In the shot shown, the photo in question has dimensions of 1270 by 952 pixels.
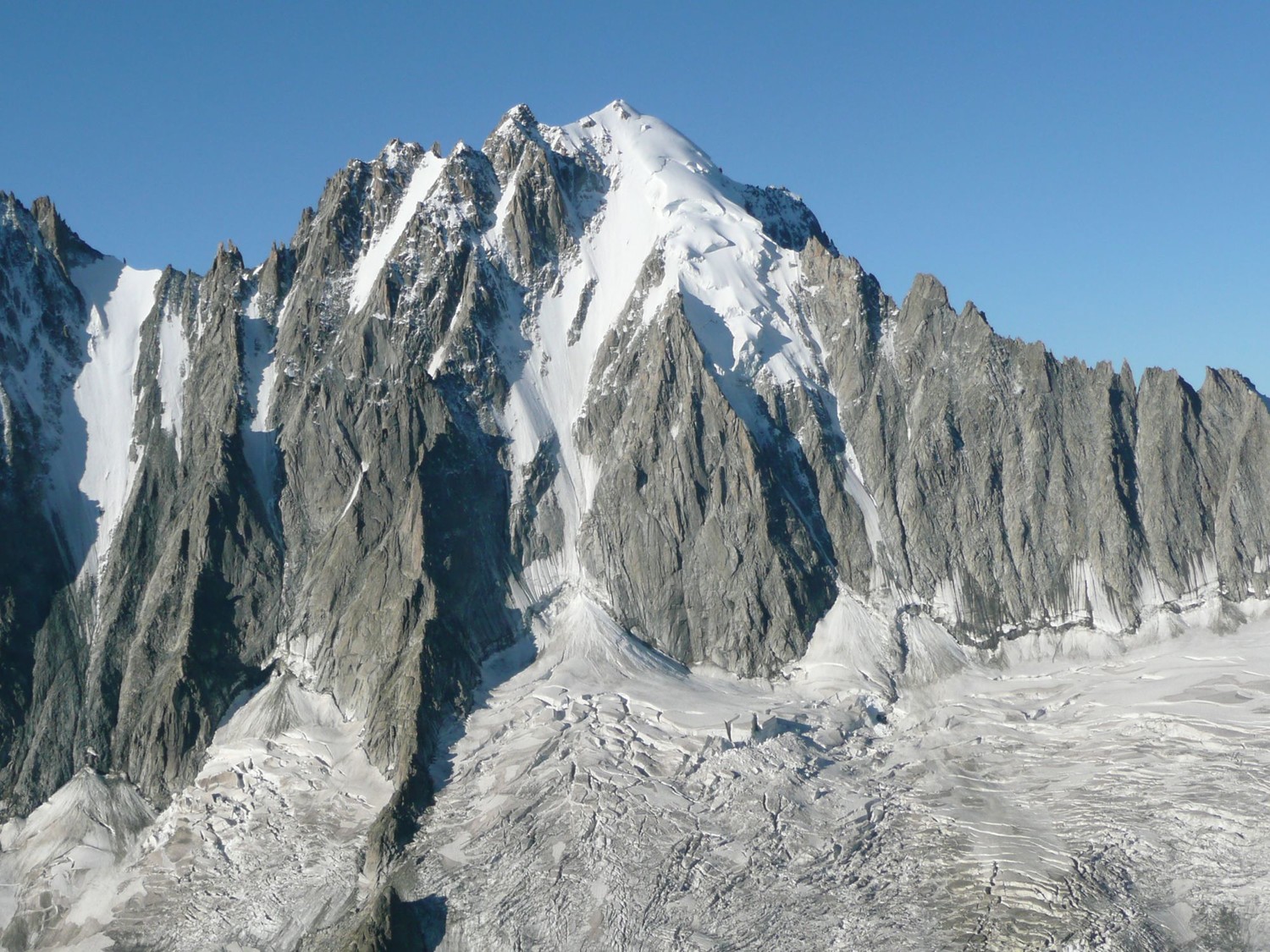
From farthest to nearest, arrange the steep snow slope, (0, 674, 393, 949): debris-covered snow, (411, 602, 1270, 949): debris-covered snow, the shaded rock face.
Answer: the steep snow slope < the shaded rock face < (0, 674, 393, 949): debris-covered snow < (411, 602, 1270, 949): debris-covered snow

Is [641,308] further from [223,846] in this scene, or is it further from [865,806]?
[223,846]

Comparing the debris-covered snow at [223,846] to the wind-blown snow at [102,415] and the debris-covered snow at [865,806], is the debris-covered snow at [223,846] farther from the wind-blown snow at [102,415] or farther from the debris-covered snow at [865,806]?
the wind-blown snow at [102,415]

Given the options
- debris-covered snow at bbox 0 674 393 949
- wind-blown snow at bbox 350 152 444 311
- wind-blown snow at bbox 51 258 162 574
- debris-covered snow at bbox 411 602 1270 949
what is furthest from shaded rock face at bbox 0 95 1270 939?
debris-covered snow at bbox 411 602 1270 949

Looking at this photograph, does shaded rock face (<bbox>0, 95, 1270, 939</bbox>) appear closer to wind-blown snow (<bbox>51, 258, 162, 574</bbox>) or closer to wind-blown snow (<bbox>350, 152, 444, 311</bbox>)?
wind-blown snow (<bbox>51, 258, 162, 574</bbox>)

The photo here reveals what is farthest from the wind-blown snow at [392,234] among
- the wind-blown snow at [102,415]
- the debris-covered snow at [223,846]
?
the debris-covered snow at [223,846]

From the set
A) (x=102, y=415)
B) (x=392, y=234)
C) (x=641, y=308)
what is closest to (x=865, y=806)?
(x=641, y=308)

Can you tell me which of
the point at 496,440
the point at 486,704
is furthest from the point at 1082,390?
the point at 486,704
